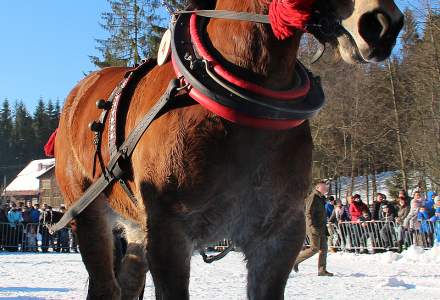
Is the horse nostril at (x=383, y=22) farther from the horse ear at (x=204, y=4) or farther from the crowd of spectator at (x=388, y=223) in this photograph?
the crowd of spectator at (x=388, y=223)

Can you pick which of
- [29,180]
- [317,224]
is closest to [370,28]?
[317,224]

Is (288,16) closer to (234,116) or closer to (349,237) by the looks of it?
(234,116)

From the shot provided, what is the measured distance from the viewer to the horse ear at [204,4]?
3.30m

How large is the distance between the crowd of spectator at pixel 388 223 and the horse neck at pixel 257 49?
1302 cm

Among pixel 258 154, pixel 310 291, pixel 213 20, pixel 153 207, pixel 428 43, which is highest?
pixel 428 43

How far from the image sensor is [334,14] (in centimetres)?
251

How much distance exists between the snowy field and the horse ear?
13.5ft

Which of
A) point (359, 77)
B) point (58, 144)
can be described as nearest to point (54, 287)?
point (58, 144)

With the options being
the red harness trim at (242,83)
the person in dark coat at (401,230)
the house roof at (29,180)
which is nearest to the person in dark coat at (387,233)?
the person in dark coat at (401,230)

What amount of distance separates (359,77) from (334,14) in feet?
103

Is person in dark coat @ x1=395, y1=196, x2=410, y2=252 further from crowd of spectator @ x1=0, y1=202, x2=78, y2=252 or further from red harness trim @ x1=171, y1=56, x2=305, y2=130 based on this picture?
red harness trim @ x1=171, y1=56, x2=305, y2=130

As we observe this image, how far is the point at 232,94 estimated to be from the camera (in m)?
2.88

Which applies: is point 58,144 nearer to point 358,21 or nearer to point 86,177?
point 86,177

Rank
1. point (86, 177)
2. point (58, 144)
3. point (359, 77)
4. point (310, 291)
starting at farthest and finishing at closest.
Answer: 1. point (359, 77)
2. point (310, 291)
3. point (58, 144)
4. point (86, 177)
